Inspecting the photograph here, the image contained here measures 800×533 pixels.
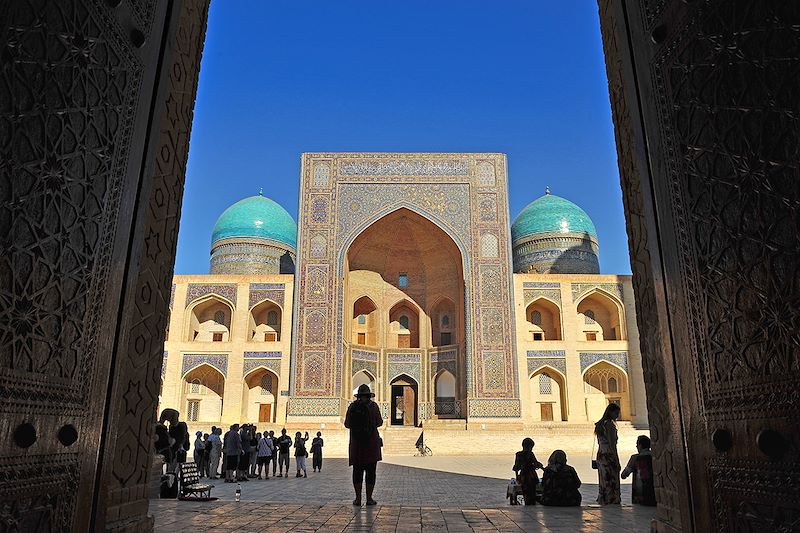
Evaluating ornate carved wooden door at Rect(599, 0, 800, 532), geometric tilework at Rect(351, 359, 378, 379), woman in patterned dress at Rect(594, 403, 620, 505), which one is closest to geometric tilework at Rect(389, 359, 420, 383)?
geometric tilework at Rect(351, 359, 378, 379)

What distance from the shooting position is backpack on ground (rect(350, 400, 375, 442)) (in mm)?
4578

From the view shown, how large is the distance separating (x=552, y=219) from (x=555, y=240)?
42.3 inches

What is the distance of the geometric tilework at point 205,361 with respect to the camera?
19.0 metres

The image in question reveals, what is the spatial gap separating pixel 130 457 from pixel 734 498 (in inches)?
88.1

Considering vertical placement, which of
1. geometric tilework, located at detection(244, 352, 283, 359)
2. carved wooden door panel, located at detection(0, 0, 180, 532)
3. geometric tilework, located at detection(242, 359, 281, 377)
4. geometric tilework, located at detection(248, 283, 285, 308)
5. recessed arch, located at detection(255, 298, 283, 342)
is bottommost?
carved wooden door panel, located at detection(0, 0, 180, 532)

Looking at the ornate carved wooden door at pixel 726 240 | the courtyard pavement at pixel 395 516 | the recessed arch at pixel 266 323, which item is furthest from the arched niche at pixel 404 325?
the ornate carved wooden door at pixel 726 240

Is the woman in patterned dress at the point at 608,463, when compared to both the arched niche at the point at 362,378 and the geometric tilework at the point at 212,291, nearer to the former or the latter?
the arched niche at the point at 362,378

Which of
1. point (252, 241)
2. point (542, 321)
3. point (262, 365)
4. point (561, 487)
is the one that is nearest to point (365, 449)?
point (561, 487)

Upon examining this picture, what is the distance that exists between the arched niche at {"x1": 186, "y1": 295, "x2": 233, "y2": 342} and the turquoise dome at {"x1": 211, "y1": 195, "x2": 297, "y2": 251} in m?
5.18

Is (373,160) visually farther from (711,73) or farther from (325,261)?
(711,73)

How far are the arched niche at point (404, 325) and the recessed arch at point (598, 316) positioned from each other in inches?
229

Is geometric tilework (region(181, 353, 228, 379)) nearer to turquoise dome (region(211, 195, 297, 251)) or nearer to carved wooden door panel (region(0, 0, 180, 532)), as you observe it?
turquoise dome (region(211, 195, 297, 251))

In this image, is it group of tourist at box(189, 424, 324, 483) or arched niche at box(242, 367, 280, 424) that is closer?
group of tourist at box(189, 424, 324, 483)

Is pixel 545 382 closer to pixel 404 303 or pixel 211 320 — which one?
pixel 404 303
